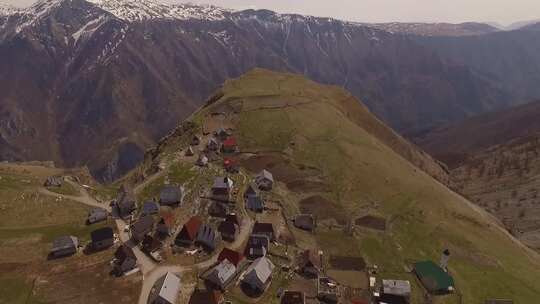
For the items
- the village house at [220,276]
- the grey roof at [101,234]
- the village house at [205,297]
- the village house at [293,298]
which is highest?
the grey roof at [101,234]

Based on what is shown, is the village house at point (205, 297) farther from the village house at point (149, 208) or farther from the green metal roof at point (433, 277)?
the green metal roof at point (433, 277)

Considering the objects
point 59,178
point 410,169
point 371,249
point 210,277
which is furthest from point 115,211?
point 410,169

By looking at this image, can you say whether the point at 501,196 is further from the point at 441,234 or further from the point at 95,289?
the point at 95,289

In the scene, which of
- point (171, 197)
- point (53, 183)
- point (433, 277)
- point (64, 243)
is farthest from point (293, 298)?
point (53, 183)

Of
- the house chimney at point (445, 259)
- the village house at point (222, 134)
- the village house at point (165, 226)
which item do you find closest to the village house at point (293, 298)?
the village house at point (165, 226)

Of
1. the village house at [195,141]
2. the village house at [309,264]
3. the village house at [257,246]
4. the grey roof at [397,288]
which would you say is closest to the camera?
the grey roof at [397,288]

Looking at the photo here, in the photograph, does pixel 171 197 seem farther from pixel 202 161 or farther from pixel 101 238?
pixel 202 161
